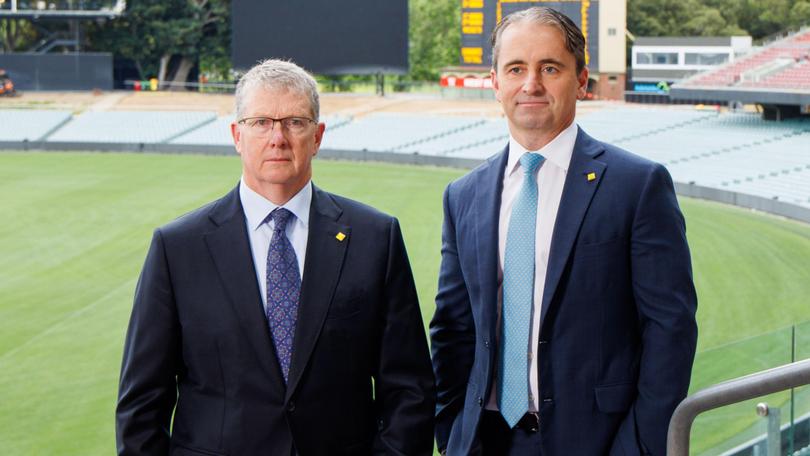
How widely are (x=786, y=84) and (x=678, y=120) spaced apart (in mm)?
4265

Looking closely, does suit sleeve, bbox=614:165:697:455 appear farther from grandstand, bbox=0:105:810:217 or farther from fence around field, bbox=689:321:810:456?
grandstand, bbox=0:105:810:217

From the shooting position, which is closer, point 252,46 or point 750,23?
point 252,46

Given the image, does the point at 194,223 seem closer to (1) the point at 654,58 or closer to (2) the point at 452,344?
(2) the point at 452,344

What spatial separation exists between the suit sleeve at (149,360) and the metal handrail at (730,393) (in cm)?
137

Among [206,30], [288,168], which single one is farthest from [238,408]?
[206,30]

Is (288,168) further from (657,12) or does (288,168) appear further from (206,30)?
(657,12)

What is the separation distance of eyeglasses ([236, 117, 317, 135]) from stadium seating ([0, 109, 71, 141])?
3529 centimetres

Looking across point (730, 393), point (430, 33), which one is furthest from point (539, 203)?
point (430, 33)

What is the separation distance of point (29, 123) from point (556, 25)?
125 feet

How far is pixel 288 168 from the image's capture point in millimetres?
3100

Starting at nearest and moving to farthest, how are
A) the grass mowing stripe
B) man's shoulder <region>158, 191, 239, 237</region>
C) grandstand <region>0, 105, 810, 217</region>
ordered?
man's shoulder <region>158, 191, 239, 237</region>
the grass mowing stripe
grandstand <region>0, 105, 810, 217</region>

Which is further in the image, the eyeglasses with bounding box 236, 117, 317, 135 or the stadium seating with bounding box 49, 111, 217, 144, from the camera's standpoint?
the stadium seating with bounding box 49, 111, 217, 144

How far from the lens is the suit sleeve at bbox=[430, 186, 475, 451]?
338 cm

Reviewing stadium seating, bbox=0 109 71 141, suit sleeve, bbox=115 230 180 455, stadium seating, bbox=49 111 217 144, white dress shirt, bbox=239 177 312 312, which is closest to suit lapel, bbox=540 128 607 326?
white dress shirt, bbox=239 177 312 312
